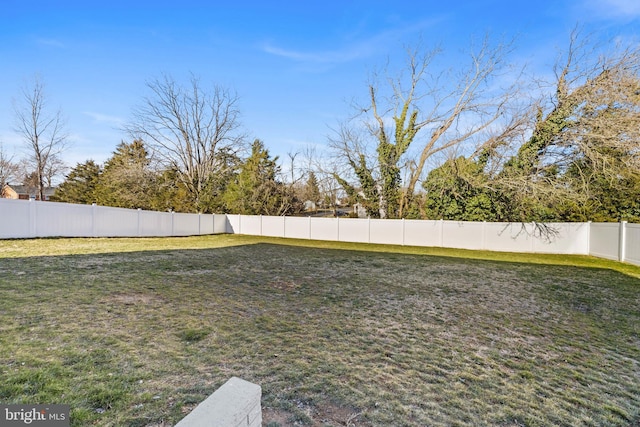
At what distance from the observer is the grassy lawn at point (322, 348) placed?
1687mm

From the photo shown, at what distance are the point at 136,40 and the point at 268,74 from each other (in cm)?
440

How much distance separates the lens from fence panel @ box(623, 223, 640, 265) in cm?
767

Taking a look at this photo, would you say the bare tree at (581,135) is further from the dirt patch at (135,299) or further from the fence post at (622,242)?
the dirt patch at (135,299)

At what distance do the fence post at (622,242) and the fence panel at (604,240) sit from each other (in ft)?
0.34

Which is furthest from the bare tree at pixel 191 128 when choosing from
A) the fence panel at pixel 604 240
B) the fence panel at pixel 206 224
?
the fence panel at pixel 604 240

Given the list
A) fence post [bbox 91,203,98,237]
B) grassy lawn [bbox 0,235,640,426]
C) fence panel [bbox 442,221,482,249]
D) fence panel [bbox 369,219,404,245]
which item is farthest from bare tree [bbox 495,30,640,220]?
fence post [bbox 91,203,98,237]

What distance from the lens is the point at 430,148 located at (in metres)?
15.1

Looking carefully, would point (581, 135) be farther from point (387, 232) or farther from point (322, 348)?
point (322, 348)

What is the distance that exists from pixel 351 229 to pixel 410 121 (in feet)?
22.1

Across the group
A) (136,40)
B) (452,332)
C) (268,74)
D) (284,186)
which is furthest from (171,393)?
(284,186)

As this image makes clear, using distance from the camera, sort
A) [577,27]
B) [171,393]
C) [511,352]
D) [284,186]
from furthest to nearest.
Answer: [284,186]
[577,27]
[511,352]
[171,393]

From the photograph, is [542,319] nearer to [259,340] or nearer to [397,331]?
[397,331]

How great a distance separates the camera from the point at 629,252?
804 centimetres

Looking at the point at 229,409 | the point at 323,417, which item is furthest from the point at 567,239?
the point at 229,409
